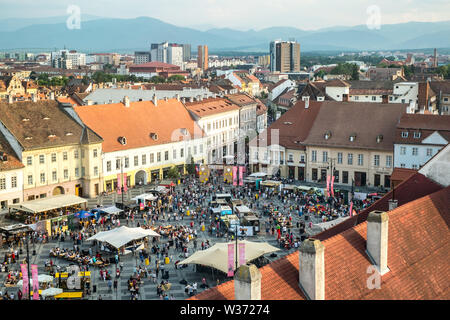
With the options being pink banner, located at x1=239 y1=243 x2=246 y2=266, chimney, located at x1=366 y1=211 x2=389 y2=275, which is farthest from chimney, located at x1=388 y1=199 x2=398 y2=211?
pink banner, located at x1=239 y1=243 x2=246 y2=266

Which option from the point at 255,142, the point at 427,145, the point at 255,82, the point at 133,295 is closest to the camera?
the point at 133,295

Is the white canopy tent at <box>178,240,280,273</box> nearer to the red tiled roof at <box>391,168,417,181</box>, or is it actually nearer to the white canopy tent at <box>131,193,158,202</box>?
the white canopy tent at <box>131,193,158,202</box>

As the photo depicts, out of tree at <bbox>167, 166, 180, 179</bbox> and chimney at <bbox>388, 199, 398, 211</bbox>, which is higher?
chimney at <bbox>388, 199, 398, 211</bbox>

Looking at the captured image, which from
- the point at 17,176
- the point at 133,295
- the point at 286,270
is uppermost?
the point at 286,270

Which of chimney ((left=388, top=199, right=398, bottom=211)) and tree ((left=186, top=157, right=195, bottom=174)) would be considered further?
tree ((left=186, top=157, right=195, bottom=174))

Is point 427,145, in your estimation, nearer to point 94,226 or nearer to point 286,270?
point 94,226
